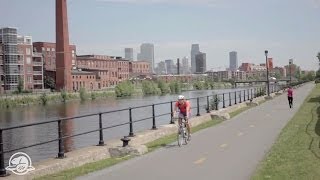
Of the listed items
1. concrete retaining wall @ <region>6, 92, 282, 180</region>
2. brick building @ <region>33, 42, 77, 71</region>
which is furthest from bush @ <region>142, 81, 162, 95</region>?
concrete retaining wall @ <region>6, 92, 282, 180</region>

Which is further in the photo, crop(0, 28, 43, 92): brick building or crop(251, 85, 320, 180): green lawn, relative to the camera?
crop(0, 28, 43, 92): brick building

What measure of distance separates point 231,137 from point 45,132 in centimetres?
2851

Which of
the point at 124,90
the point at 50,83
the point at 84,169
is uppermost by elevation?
the point at 50,83

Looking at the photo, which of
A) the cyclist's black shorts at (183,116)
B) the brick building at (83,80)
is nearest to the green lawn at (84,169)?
the cyclist's black shorts at (183,116)

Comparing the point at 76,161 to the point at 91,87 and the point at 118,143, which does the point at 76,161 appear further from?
the point at 91,87

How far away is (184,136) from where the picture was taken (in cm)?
1661

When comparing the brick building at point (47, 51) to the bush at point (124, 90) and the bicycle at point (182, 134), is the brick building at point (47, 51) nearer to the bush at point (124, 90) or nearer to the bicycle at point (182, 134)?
the bush at point (124, 90)

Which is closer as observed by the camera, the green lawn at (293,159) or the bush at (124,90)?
the green lawn at (293,159)

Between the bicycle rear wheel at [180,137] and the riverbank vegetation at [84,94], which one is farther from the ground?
the bicycle rear wheel at [180,137]

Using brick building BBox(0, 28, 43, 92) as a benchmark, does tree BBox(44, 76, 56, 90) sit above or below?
below

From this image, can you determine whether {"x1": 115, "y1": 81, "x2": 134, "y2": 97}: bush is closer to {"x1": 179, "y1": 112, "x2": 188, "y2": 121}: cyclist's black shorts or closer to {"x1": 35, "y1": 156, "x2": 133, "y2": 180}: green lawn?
{"x1": 179, "y1": 112, "x2": 188, "y2": 121}: cyclist's black shorts

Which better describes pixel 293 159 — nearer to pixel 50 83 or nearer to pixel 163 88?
pixel 50 83

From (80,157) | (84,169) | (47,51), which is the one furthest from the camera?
(47,51)

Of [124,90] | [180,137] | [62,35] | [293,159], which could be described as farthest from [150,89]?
[293,159]
